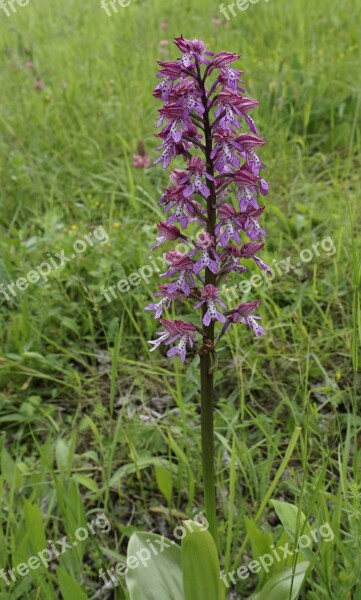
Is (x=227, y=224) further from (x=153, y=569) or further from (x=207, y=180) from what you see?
(x=153, y=569)

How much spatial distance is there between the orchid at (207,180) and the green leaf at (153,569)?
10.5 inches

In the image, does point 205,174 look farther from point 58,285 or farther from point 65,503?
point 58,285

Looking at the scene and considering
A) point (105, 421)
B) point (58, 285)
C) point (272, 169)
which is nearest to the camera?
point (105, 421)

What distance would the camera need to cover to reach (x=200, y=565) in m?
1.57

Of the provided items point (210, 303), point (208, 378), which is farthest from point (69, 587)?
point (210, 303)

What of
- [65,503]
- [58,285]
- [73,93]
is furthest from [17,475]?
[73,93]

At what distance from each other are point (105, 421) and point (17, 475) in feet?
1.60

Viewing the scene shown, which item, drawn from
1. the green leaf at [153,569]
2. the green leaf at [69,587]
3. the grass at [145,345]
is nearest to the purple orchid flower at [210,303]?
the grass at [145,345]

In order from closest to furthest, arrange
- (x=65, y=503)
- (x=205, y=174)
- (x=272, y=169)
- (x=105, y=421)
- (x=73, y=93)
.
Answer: (x=205, y=174) < (x=65, y=503) < (x=105, y=421) < (x=272, y=169) < (x=73, y=93)

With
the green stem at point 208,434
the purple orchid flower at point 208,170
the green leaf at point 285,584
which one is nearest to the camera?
the purple orchid flower at point 208,170

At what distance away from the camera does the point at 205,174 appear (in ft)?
4.93

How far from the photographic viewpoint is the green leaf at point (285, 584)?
68.0 inches

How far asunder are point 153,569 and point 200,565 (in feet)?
0.97

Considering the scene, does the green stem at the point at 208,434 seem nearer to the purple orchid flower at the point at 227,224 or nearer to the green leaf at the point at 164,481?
the purple orchid flower at the point at 227,224
